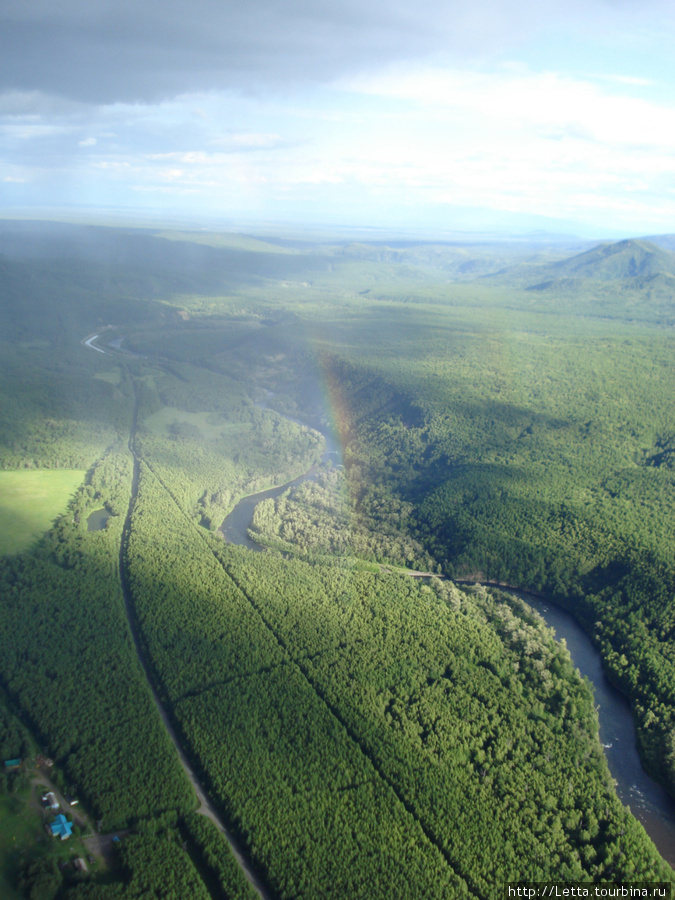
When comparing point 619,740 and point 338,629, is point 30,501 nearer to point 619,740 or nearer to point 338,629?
point 338,629

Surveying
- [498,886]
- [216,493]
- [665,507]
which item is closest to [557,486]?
[665,507]

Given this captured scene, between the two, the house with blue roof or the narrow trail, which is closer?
the narrow trail

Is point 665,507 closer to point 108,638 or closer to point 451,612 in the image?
point 451,612

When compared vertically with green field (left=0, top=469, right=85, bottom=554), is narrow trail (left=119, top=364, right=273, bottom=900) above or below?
below

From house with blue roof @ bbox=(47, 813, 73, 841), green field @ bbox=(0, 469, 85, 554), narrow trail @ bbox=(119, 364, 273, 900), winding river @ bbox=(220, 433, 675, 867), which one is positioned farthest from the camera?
green field @ bbox=(0, 469, 85, 554)

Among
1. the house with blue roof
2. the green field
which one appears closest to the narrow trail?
the house with blue roof

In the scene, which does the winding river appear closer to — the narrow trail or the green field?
the narrow trail
